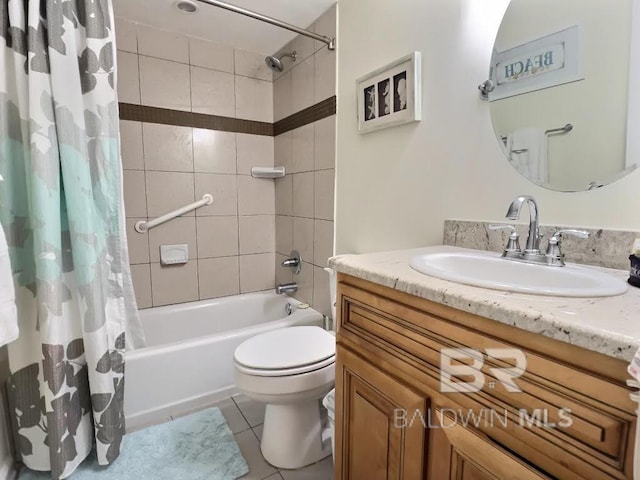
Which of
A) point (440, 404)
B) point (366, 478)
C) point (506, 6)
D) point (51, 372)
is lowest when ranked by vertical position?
point (366, 478)

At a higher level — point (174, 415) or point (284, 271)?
point (284, 271)

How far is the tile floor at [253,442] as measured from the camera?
131 centimetres

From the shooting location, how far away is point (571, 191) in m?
0.93

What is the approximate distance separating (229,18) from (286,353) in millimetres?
1897

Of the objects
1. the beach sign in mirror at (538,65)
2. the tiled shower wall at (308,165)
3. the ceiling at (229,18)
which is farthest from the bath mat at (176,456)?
the ceiling at (229,18)

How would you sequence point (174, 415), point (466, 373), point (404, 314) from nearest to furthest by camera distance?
point (466, 373)
point (404, 314)
point (174, 415)

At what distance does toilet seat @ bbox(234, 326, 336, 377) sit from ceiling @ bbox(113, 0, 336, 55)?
5.67 ft

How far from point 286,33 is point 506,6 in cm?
147

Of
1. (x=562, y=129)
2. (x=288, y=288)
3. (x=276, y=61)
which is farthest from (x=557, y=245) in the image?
(x=276, y=61)

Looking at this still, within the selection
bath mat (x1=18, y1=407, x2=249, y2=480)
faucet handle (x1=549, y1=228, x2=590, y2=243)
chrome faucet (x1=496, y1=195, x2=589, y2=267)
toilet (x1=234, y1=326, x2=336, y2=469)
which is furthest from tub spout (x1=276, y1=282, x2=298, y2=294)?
faucet handle (x1=549, y1=228, x2=590, y2=243)

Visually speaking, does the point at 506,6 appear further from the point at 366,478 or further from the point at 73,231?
the point at 73,231

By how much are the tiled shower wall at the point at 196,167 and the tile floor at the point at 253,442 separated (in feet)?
2.82

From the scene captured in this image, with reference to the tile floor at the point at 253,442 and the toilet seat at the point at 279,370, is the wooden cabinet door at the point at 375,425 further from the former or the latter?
the tile floor at the point at 253,442

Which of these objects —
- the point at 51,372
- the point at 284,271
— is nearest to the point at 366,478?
the point at 51,372
